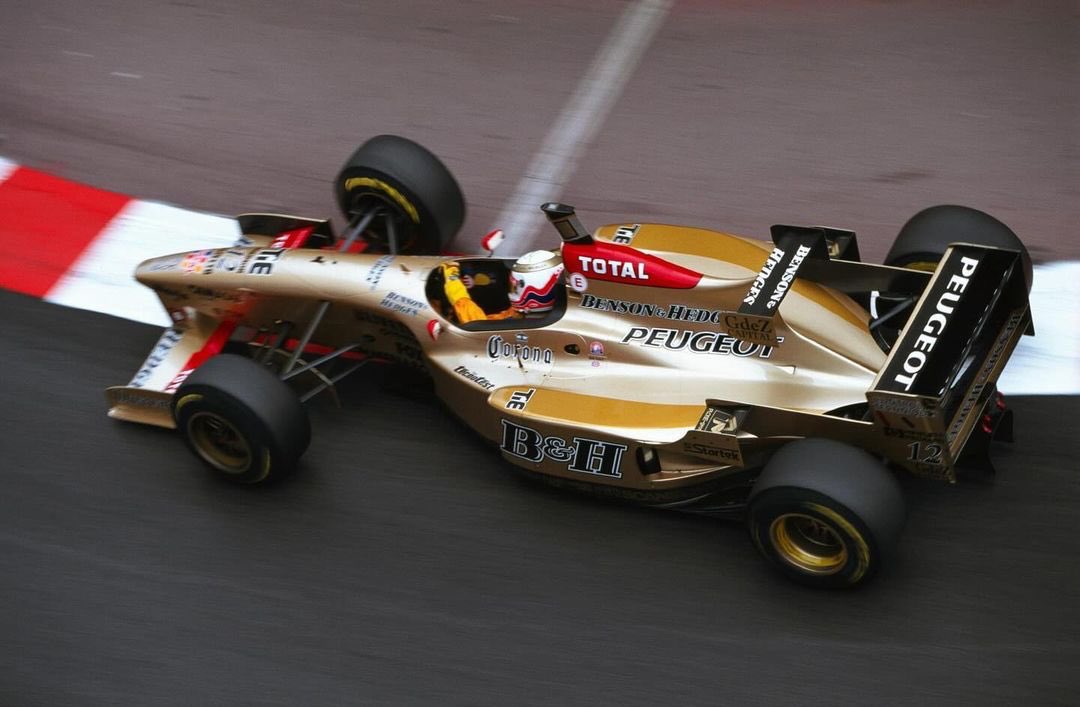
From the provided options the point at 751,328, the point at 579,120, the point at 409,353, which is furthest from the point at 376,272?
the point at 579,120

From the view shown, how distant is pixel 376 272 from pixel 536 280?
0.87 meters

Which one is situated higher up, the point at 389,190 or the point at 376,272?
the point at 389,190

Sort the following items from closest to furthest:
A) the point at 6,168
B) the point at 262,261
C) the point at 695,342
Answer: the point at 695,342, the point at 262,261, the point at 6,168

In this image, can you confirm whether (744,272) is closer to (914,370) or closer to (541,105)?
(914,370)

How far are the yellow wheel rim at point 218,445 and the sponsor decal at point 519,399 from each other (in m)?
1.22

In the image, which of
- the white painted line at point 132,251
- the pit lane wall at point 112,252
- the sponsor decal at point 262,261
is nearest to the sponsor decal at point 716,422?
the pit lane wall at point 112,252

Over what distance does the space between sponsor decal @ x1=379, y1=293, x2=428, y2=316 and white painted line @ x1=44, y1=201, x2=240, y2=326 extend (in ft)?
5.33

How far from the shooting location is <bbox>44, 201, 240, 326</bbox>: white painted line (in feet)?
21.6

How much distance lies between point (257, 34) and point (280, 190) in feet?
6.86

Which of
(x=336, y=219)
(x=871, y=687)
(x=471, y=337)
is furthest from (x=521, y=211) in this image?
(x=871, y=687)

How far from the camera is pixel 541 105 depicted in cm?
810

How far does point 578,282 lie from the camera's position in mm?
5223

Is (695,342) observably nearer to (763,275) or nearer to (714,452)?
(763,275)

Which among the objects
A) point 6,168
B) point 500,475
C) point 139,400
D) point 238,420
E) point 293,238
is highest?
point 293,238
